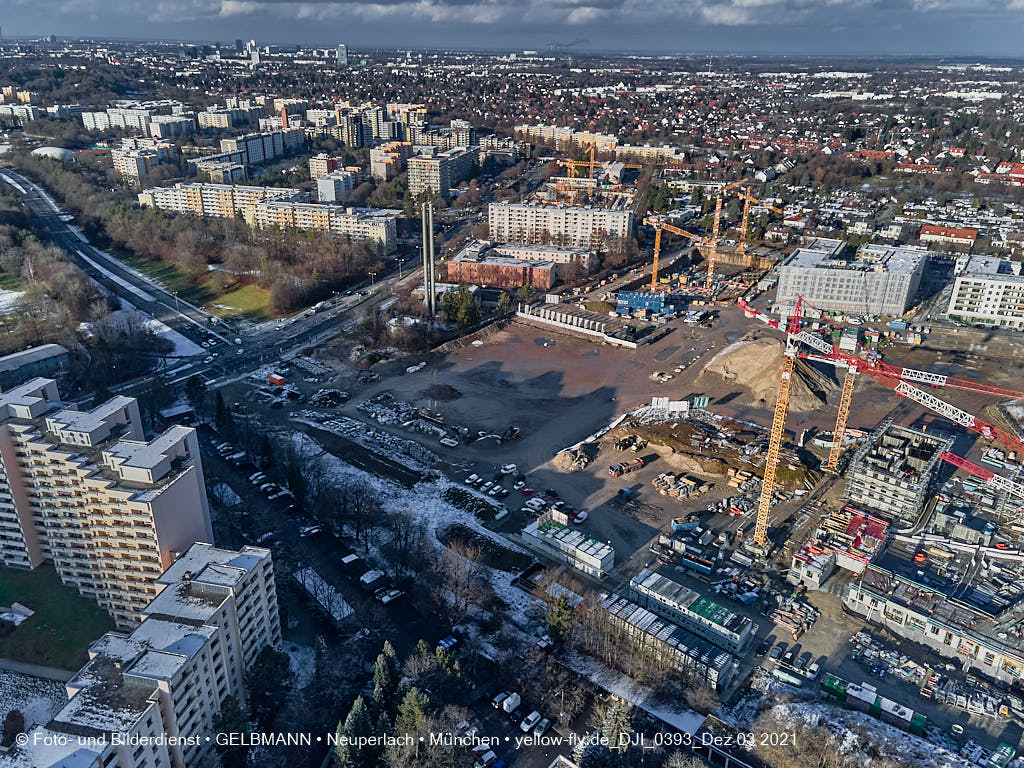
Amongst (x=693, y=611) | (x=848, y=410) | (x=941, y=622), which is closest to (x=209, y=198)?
(x=848, y=410)

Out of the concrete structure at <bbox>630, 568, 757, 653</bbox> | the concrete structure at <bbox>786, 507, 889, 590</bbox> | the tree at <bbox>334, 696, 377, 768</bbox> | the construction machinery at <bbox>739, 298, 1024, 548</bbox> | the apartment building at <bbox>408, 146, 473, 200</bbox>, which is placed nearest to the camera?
the tree at <bbox>334, 696, 377, 768</bbox>

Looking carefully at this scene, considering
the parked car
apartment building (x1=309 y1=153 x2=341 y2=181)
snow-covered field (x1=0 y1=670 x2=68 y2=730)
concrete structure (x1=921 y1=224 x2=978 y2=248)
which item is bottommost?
the parked car

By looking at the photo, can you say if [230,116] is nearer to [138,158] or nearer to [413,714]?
[138,158]

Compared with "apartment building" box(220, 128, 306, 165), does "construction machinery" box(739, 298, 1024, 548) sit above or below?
below

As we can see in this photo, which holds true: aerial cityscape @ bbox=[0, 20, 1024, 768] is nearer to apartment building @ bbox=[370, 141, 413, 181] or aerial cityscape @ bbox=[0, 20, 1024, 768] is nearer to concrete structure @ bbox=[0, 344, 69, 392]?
concrete structure @ bbox=[0, 344, 69, 392]

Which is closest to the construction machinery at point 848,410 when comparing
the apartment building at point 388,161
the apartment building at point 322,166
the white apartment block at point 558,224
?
the white apartment block at point 558,224

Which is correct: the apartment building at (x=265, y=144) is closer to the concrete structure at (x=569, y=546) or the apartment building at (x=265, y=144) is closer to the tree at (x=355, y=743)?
the concrete structure at (x=569, y=546)

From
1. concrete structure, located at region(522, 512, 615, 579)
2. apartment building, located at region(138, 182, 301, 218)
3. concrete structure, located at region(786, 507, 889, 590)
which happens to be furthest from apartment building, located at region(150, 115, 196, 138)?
concrete structure, located at region(786, 507, 889, 590)
